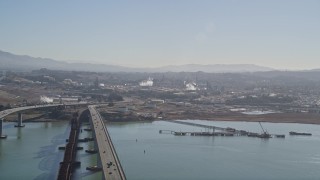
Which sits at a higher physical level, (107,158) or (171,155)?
(107,158)

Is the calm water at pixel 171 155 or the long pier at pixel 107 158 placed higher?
the long pier at pixel 107 158

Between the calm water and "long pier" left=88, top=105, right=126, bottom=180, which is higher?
"long pier" left=88, top=105, right=126, bottom=180

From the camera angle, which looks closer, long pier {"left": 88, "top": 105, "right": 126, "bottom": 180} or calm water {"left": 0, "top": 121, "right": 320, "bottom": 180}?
long pier {"left": 88, "top": 105, "right": 126, "bottom": 180}

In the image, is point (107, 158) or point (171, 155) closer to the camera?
point (107, 158)

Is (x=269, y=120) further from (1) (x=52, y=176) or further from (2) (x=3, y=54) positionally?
(2) (x=3, y=54)

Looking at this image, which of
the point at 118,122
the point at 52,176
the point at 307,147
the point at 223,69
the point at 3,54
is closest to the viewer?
the point at 52,176

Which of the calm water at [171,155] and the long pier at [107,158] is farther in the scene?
the calm water at [171,155]

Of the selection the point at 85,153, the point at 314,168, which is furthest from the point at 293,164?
the point at 85,153

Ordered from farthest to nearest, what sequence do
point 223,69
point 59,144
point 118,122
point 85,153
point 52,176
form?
point 223,69, point 118,122, point 59,144, point 85,153, point 52,176
